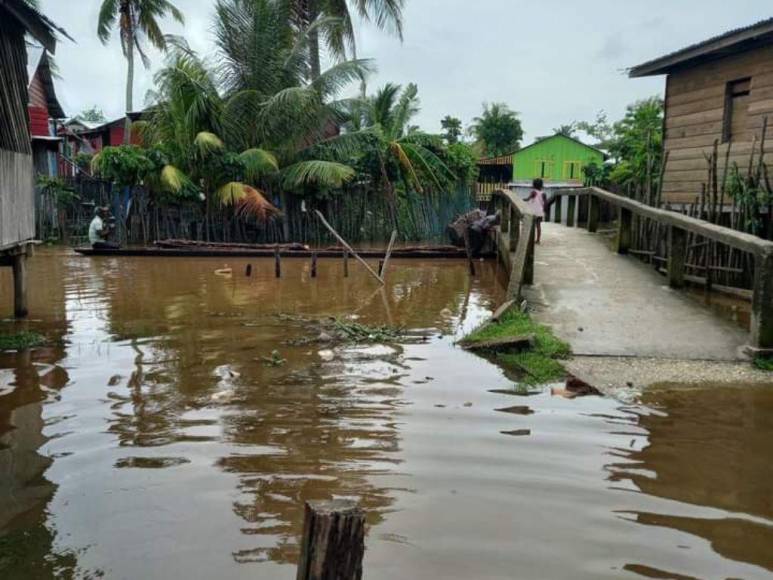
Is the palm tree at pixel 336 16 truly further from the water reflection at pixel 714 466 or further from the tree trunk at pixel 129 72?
the water reflection at pixel 714 466

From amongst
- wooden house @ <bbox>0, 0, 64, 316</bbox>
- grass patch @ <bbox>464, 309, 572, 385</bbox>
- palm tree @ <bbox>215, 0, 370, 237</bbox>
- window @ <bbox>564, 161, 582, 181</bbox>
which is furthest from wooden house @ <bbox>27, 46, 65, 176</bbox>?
window @ <bbox>564, 161, 582, 181</bbox>

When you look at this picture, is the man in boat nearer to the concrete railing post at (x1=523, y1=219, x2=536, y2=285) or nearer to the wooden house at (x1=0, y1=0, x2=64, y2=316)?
the wooden house at (x1=0, y1=0, x2=64, y2=316)

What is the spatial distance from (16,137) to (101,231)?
10132mm

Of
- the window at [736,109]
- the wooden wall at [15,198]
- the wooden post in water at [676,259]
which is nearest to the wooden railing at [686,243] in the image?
the wooden post in water at [676,259]

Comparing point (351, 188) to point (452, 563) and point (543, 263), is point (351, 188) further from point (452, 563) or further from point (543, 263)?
point (452, 563)

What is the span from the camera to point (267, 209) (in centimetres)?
2072

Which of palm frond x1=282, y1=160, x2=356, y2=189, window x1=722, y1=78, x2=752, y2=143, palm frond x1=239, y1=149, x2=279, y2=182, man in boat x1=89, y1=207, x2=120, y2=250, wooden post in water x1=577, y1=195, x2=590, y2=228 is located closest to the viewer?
window x1=722, y1=78, x2=752, y2=143

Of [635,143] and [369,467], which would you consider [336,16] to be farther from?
[369,467]

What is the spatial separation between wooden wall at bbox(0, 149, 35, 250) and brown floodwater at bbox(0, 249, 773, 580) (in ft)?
6.08

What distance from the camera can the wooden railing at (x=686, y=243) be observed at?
21.9 ft

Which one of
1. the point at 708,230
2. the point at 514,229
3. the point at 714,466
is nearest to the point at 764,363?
the point at 708,230

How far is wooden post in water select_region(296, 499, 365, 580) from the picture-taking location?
219cm

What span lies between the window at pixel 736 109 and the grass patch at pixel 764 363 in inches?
276

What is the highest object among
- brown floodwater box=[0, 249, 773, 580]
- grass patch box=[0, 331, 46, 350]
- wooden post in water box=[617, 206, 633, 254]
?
wooden post in water box=[617, 206, 633, 254]
